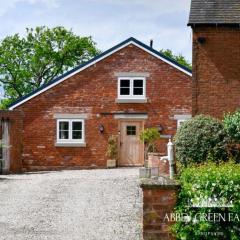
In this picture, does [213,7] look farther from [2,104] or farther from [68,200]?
[2,104]

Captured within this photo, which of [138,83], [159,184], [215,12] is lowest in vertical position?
[159,184]

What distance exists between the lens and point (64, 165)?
2997 cm

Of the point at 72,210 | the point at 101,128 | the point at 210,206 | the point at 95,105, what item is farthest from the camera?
the point at 95,105

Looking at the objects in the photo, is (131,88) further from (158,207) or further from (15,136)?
(158,207)

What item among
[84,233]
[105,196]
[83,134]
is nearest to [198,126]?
[105,196]

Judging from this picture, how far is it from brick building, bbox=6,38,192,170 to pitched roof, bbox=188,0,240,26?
6199 mm

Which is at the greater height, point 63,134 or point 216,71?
point 216,71

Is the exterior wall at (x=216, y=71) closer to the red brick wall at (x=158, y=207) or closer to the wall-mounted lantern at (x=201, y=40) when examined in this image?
the wall-mounted lantern at (x=201, y=40)

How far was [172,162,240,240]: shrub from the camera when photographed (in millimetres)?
11156

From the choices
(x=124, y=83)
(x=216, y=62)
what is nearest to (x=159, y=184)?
(x=216, y=62)

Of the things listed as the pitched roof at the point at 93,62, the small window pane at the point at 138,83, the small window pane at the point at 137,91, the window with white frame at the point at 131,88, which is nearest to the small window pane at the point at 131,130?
the window with white frame at the point at 131,88

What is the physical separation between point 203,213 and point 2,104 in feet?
166

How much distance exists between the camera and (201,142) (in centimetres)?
1961

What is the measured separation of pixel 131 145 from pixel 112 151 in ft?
3.73
